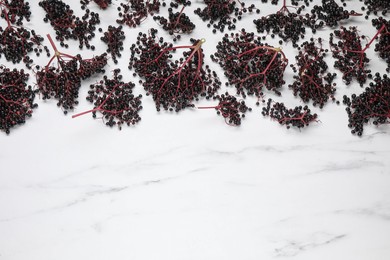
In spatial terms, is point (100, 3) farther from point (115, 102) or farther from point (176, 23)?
point (115, 102)

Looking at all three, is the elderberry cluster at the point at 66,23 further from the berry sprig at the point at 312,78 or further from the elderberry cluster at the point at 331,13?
the elderberry cluster at the point at 331,13

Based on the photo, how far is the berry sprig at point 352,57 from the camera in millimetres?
2740

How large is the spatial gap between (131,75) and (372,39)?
1.39 metres

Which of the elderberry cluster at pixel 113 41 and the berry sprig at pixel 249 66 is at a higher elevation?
the elderberry cluster at pixel 113 41

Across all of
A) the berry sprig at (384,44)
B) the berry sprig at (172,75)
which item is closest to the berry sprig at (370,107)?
the berry sprig at (384,44)

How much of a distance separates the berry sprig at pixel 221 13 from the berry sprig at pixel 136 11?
0.25 m

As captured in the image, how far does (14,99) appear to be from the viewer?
8.22ft

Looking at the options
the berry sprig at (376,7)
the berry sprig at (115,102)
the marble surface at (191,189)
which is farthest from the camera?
the berry sprig at (376,7)

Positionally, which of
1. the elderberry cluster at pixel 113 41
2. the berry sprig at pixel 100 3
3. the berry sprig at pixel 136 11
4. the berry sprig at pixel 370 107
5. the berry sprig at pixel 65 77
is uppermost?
the berry sprig at pixel 100 3

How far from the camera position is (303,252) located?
2.50 metres

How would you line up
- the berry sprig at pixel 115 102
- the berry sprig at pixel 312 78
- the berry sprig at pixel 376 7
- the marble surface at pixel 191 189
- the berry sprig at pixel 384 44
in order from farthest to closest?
the berry sprig at pixel 376 7 < the berry sprig at pixel 384 44 < the berry sprig at pixel 312 78 < the berry sprig at pixel 115 102 < the marble surface at pixel 191 189

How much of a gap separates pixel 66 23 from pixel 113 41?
287 millimetres

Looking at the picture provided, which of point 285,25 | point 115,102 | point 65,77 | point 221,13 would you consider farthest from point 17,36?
point 285,25

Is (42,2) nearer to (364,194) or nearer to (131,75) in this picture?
(131,75)
